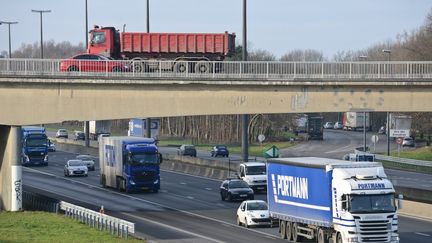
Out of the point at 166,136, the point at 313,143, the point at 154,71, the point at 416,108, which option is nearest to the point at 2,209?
the point at 154,71

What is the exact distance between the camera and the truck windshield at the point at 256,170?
220 feet

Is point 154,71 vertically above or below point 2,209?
above

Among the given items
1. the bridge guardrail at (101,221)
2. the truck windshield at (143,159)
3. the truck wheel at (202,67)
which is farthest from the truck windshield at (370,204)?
the truck windshield at (143,159)

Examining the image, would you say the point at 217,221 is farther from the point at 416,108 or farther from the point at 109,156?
the point at 109,156

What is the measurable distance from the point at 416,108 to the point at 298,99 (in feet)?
19.2

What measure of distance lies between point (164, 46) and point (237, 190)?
971cm

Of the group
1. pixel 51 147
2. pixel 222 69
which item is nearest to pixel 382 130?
pixel 51 147

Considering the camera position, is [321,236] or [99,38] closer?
[321,236]

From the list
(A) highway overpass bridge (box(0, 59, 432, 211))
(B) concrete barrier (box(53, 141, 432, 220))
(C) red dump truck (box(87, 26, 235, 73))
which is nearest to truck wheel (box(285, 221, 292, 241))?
(A) highway overpass bridge (box(0, 59, 432, 211))

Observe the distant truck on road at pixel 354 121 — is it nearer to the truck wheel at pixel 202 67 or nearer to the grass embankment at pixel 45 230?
the truck wheel at pixel 202 67

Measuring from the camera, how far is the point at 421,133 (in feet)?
445

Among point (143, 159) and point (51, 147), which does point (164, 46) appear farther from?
point (51, 147)

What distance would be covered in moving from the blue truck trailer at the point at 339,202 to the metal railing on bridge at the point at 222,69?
1110 cm

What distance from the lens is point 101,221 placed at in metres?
45.4
